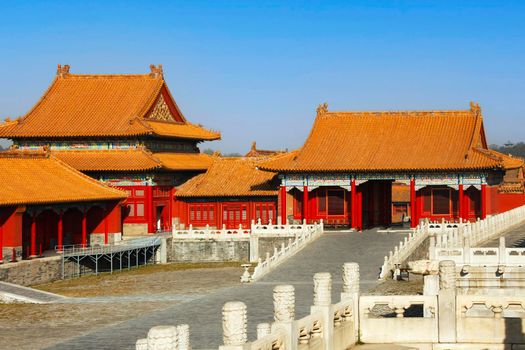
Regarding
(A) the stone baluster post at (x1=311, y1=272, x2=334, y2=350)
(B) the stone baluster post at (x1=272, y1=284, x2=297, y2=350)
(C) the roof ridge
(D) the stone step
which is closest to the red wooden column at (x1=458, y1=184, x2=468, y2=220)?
(C) the roof ridge

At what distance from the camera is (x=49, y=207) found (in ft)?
169

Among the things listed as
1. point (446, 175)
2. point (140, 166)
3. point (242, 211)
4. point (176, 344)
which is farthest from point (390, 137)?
point (176, 344)

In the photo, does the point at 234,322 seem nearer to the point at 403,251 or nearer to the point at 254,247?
the point at 403,251

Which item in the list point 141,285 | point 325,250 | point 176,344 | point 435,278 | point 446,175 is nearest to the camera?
point 176,344

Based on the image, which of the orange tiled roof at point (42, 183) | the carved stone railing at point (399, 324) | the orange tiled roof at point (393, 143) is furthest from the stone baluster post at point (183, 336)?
the orange tiled roof at point (393, 143)

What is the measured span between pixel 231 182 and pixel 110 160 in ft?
26.0

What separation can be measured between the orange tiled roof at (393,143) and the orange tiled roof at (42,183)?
1048 cm

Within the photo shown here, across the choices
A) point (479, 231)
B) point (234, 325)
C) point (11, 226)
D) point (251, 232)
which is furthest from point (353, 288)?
point (251, 232)

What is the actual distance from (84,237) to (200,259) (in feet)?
24.2

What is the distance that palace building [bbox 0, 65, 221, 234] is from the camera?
64.3m

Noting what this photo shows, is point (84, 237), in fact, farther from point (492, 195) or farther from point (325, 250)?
point (492, 195)

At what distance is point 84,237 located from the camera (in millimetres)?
55281

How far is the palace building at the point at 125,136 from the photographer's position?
211ft

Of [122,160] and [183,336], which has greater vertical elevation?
[122,160]
